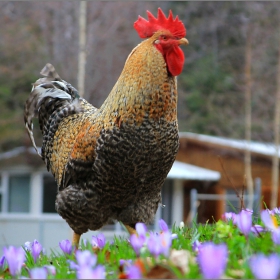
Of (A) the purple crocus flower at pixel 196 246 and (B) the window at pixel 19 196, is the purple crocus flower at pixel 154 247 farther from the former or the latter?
A: (B) the window at pixel 19 196

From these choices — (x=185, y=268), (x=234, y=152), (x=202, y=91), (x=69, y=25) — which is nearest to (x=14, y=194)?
(x=69, y=25)

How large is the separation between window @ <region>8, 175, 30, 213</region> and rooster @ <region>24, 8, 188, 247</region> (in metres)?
15.2

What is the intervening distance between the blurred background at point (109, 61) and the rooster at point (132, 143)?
10.7 metres

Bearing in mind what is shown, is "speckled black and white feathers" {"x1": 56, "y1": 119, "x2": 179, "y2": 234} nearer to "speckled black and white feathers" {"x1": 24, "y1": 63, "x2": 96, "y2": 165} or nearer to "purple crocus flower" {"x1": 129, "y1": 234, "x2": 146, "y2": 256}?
"speckled black and white feathers" {"x1": 24, "y1": 63, "x2": 96, "y2": 165}

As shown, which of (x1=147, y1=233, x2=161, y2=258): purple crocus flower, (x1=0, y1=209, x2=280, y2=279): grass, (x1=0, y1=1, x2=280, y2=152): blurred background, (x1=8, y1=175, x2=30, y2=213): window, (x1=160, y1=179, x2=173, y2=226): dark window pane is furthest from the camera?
(x1=8, y1=175, x2=30, y2=213): window

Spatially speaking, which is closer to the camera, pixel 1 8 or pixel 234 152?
pixel 234 152

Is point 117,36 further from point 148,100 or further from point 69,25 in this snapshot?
point 148,100

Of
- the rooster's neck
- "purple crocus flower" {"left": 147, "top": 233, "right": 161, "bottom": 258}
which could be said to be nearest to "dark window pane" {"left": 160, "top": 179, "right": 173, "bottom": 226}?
the rooster's neck

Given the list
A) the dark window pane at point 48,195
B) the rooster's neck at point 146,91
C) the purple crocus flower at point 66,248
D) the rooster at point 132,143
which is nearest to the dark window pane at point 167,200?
the dark window pane at point 48,195

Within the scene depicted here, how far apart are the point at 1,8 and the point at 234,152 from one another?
36.3 feet

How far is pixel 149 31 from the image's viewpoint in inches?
170

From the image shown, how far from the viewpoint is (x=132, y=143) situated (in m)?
3.91

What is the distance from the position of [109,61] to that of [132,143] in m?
16.0

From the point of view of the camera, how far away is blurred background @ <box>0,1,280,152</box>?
17406 mm
